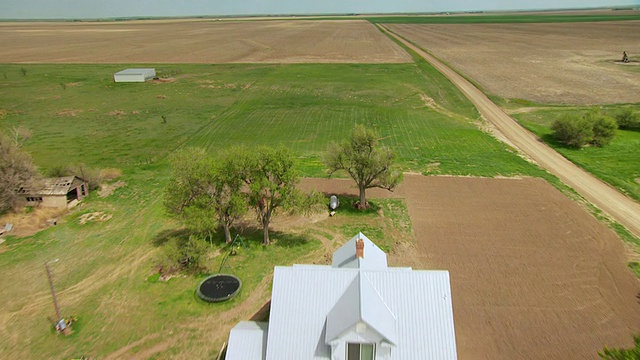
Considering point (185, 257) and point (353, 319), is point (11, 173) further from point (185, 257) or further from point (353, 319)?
point (353, 319)

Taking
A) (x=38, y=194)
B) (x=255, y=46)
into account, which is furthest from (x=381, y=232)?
(x=255, y=46)

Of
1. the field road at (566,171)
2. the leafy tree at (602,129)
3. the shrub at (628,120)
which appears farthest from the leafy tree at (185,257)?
the shrub at (628,120)

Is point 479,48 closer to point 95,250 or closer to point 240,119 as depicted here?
point 240,119

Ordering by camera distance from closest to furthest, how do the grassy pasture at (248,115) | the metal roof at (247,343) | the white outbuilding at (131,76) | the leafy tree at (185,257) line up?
the metal roof at (247,343), the leafy tree at (185,257), the grassy pasture at (248,115), the white outbuilding at (131,76)

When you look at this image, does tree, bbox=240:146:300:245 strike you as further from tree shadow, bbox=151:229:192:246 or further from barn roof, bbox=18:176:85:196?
barn roof, bbox=18:176:85:196

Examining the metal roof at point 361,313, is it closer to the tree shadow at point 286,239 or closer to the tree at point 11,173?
the tree shadow at point 286,239

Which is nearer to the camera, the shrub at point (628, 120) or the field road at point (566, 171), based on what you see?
the field road at point (566, 171)
